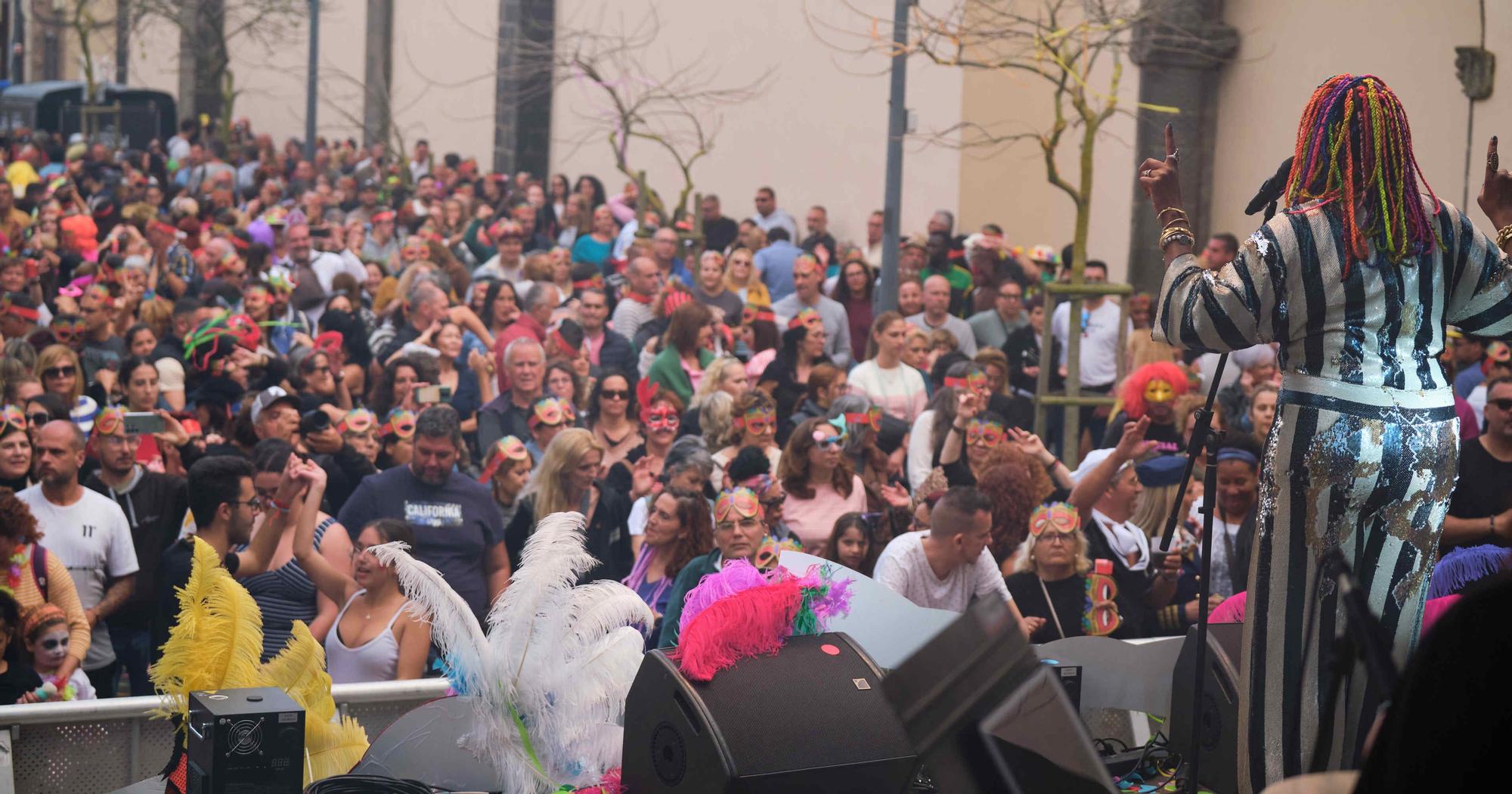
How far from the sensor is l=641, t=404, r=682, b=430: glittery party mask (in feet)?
27.1

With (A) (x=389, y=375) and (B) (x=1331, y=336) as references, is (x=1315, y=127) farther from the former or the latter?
(A) (x=389, y=375)

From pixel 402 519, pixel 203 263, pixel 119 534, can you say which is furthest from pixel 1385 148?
pixel 203 263

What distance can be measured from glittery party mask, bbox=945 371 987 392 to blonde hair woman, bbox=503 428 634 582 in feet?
6.48

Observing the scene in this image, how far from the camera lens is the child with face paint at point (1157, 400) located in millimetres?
8117

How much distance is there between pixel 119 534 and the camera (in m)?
6.73

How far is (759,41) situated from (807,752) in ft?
56.3

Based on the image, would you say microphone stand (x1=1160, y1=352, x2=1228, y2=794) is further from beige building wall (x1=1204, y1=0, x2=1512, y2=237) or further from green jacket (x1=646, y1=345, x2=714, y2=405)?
beige building wall (x1=1204, y1=0, x2=1512, y2=237)

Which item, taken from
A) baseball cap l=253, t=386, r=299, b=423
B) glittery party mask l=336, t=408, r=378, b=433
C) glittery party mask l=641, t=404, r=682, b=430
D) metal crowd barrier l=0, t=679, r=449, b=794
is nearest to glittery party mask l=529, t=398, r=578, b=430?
glittery party mask l=641, t=404, r=682, b=430

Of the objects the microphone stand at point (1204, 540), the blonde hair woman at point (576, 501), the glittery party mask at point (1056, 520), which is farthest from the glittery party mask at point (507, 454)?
the microphone stand at point (1204, 540)

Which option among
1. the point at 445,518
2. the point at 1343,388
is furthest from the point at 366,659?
the point at 1343,388

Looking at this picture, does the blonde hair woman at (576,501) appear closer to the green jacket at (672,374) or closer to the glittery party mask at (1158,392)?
the green jacket at (672,374)

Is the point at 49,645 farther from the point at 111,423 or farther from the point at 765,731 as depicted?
the point at 765,731

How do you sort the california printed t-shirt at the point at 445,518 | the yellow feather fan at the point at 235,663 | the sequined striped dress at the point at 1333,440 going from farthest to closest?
the california printed t-shirt at the point at 445,518
the yellow feather fan at the point at 235,663
the sequined striped dress at the point at 1333,440

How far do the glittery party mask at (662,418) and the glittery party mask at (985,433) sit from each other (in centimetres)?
144
